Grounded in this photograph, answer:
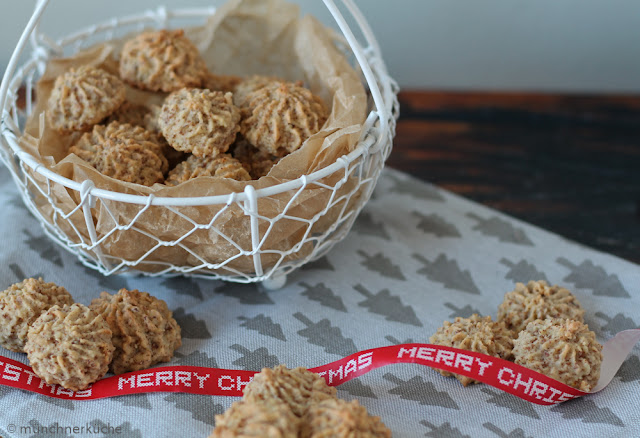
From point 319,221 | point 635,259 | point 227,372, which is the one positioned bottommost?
point 635,259

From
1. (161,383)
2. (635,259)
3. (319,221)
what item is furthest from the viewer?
(635,259)

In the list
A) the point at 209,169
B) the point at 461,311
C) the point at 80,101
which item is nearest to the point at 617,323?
the point at 461,311

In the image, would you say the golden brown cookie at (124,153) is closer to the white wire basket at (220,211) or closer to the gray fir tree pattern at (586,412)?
the white wire basket at (220,211)

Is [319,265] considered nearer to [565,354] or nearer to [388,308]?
[388,308]

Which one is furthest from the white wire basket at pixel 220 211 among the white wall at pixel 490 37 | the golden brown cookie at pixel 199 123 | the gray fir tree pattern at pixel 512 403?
the white wall at pixel 490 37

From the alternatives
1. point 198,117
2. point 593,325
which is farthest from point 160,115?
point 593,325

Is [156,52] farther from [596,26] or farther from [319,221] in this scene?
[596,26]

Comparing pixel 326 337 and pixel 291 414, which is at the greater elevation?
pixel 291 414
